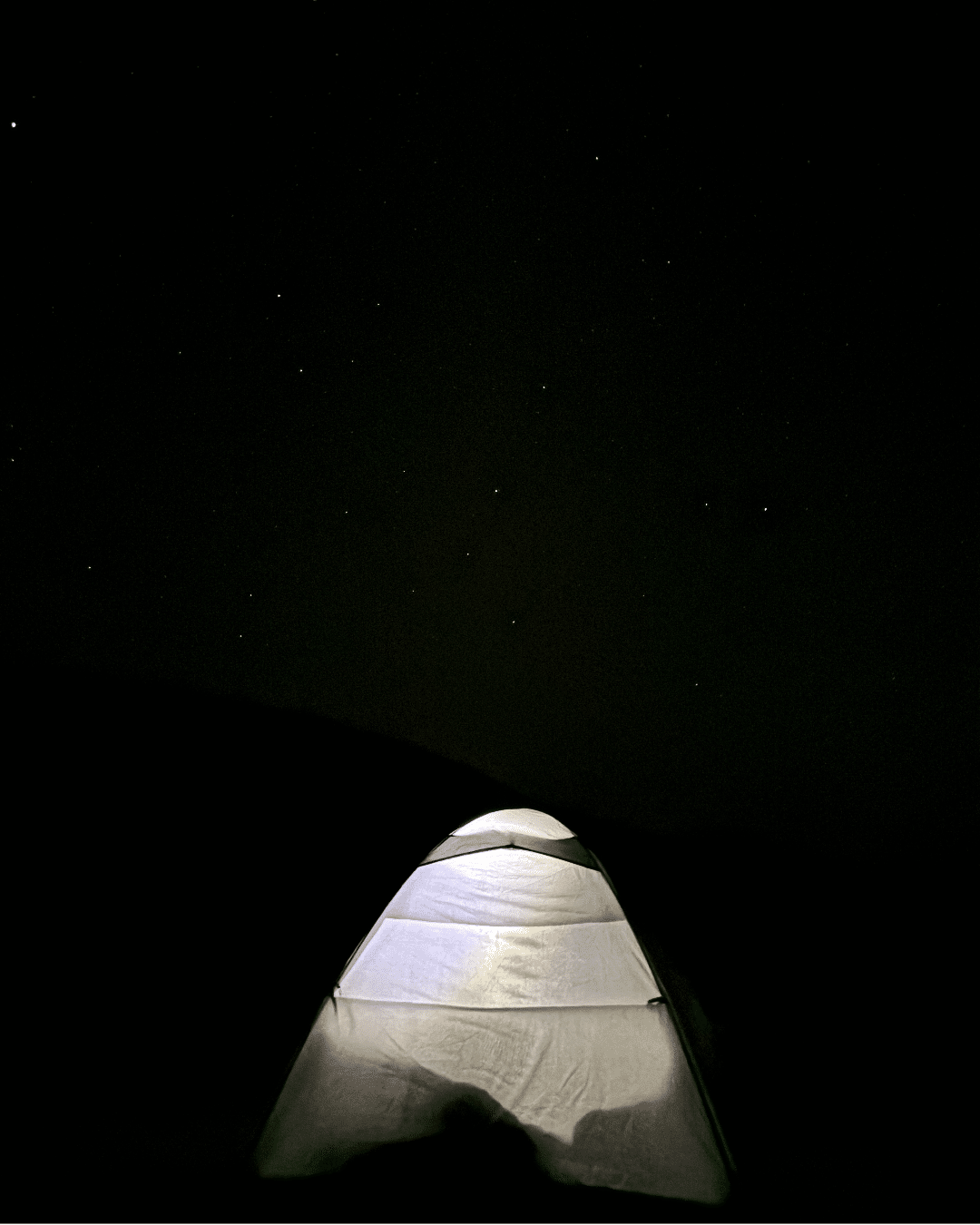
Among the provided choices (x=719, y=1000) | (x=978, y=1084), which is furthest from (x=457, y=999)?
(x=978, y=1084)

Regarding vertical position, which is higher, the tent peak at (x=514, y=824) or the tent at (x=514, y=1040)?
the tent peak at (x=514, y=824)

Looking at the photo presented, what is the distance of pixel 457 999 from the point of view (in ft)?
7.94

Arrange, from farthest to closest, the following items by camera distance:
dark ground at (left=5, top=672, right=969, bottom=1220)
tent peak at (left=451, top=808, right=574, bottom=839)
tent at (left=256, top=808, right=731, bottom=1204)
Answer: tent peak at (left=451, top=808, right=574, bottom=839)
tent at (left=256, top=808, right=731, bottom=1204)
dark ground at (left=5, top=672, right=969, bottom=1220)

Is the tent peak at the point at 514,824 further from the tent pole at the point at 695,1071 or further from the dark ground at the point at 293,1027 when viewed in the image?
the tent pole at the point at 695,1071

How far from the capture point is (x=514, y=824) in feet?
9.50

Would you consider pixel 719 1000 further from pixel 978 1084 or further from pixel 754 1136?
pixel 978 1084

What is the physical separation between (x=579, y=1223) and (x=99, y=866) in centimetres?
233

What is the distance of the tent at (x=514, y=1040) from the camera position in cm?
191

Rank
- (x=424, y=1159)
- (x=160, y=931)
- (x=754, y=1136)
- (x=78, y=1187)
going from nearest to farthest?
1. (x=78, y=1187)
2. (x=424, y=1159)
3. (x=754, y=1136)
4. (x=160, y=931)

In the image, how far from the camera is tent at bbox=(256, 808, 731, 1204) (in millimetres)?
1907

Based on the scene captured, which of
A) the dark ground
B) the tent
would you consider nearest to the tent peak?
the tent

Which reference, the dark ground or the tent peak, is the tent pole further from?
the tent peak

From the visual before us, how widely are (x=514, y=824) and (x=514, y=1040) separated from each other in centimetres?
86

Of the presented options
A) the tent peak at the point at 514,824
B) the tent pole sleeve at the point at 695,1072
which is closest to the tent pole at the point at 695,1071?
the tent pole sleeve at the point at 695,1072
